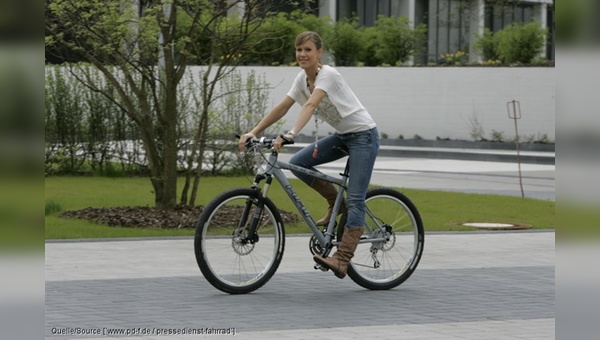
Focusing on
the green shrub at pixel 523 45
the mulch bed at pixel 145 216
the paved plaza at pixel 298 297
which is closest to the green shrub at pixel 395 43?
the green shrub at pixel 523 45

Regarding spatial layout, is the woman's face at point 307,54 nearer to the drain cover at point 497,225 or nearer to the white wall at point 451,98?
the drain cover at point 497,225

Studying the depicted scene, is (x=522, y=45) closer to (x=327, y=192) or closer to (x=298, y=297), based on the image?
(x=327, y=192)

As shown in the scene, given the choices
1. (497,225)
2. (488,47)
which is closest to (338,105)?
(497,225)

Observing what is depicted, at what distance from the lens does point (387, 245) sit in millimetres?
7801

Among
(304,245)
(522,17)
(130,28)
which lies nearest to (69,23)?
(130,28)

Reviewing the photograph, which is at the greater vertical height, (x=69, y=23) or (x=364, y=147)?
(x=69, y=23)

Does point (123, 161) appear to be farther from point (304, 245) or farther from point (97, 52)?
point (304, 245)

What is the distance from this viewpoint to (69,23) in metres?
11.9

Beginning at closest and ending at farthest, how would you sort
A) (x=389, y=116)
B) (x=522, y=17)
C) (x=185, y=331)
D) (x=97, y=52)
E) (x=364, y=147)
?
(x=185, y=331) < (x=364, y=147) < (x=97, y=52) < (x=389, y=116) < (x=522, y=17)

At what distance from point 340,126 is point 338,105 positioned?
0.17m

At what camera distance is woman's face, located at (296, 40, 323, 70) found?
722 centimetres

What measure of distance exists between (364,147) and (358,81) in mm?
28060

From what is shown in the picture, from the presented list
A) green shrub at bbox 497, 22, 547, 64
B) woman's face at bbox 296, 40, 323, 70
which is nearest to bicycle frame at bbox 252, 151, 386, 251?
woman's face at bbox 296, 40, 323, 70

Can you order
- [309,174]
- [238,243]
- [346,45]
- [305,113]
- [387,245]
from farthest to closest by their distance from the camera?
1. [346,45]
2. [387,245]
3. [309,174]
4. [238,243]
5. [305,113]
